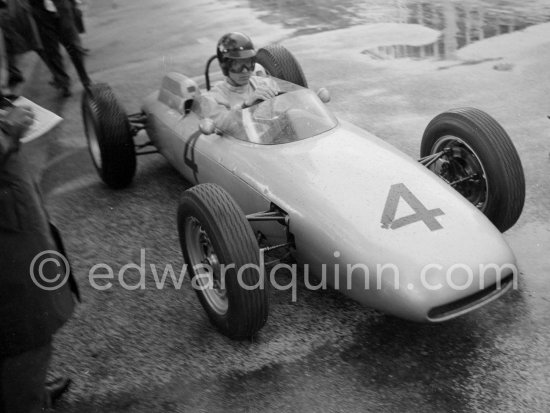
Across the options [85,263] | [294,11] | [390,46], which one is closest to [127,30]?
[294,11]

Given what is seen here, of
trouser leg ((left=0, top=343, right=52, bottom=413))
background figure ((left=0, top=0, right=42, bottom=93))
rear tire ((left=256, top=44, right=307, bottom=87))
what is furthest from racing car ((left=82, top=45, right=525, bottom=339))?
background figure ((left=0, top=0, right=42, bottom=93))

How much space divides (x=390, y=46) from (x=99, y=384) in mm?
7386

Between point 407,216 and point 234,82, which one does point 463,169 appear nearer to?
point 407,216

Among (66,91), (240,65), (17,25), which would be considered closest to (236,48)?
(240,65)

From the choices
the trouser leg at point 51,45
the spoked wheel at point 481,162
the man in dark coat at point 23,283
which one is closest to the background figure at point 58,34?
the trouser leg at point 51,45

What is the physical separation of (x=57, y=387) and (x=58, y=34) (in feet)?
18.4

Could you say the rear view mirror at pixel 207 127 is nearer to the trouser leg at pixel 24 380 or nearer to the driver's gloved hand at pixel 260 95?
the driver's gloved hand at pixel 260 95

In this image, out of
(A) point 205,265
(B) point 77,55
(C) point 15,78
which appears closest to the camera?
(A) point 205,265

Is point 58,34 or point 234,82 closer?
point 234,82

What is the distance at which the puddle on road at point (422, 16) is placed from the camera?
920cm

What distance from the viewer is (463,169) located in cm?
420

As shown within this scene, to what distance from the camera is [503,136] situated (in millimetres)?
3914

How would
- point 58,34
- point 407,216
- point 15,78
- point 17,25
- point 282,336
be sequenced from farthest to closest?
point 15,78
point 58,34
point 17,25
point 282,336
point 407,216

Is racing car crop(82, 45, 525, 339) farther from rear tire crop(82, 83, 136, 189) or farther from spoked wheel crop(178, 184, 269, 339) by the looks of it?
rear tire crop(82, 83, 136, 189)
